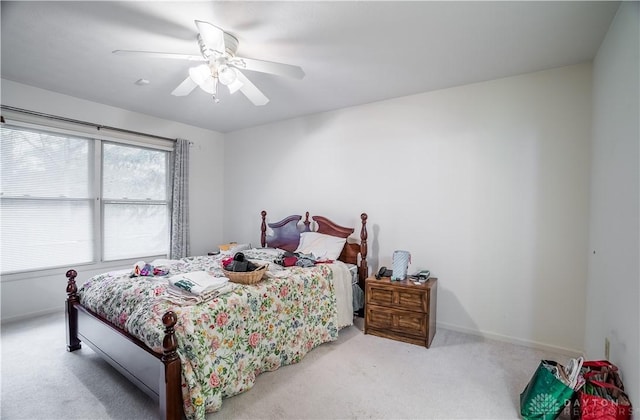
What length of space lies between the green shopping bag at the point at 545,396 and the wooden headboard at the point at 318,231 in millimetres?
1838

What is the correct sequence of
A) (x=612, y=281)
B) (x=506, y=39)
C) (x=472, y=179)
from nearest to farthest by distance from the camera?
1. (x=612, y=281)
2. (x=506, y=39)
3. (x=472, y=179)

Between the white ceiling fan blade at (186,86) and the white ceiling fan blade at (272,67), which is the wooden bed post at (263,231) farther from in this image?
the white ceiling fan blade at (272,67)

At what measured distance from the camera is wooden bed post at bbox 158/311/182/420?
160 cm

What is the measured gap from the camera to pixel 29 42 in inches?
93.0

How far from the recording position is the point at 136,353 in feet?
6.06

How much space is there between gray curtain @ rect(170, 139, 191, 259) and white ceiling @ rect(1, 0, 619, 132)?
49.3 inches

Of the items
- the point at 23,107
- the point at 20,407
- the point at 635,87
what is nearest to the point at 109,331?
the point at 20,407

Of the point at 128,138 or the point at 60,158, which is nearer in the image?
the point at 60,158

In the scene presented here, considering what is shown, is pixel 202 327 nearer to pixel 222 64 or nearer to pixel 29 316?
pixel 222 64

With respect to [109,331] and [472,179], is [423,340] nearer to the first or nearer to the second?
[472,179]

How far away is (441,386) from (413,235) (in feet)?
5.21

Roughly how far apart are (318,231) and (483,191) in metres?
1.98

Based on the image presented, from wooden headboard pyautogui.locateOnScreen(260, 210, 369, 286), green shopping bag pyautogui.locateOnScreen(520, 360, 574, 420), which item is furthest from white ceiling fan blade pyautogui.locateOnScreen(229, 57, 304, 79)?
green shopping bag pyautogui.locateOnScreen(520, 360, 574, 420)

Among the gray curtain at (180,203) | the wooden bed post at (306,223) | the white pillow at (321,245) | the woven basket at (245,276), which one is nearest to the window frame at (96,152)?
the gray curtain at (180,203)
